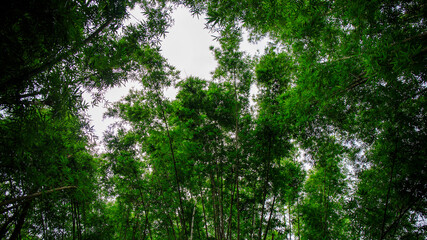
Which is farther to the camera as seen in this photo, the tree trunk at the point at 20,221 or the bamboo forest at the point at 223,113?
the tree trunk at the point at 20,221

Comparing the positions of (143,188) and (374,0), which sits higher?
(374,0)

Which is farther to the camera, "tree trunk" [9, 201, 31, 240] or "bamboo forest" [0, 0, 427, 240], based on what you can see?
"tree trunk" [9, 201, 31, 240]

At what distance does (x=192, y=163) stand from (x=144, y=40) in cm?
268

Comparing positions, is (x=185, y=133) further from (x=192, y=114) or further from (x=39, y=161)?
(x=39, y=161)

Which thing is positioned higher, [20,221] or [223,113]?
[223,113]

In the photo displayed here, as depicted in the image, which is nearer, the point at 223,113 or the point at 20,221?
the point at 20,221

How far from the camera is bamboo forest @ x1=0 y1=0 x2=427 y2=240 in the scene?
173 cm

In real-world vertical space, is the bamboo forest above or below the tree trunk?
above

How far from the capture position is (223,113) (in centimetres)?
438

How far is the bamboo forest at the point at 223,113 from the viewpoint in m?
1.73

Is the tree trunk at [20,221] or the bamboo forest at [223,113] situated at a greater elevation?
the bamboo forest at [223,113]

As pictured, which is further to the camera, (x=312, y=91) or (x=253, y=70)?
(x=253, y=70)

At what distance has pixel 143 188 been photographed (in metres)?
4.21

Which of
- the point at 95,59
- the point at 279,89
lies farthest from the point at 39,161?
the point at 279,89
